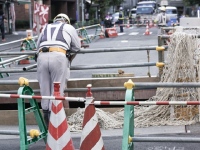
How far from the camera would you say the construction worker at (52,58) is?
7828mm

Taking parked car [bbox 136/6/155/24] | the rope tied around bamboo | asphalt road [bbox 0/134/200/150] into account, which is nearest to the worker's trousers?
asphalt road [bbox 0/134/200/150]

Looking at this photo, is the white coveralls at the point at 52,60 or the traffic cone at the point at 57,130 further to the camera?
the white coveralls at the point at 52,60

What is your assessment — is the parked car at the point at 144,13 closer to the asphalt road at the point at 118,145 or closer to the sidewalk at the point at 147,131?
the sidewalk at the point at 147,131

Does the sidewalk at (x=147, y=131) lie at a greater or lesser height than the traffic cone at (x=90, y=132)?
lesser

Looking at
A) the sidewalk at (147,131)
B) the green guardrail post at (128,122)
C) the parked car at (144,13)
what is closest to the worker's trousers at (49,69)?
the sidewalk at (147,131)

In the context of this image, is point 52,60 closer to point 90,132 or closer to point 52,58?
point 52,58

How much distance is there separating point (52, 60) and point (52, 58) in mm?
32

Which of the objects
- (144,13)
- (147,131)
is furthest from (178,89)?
(144,13)

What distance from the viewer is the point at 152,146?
7539 mm

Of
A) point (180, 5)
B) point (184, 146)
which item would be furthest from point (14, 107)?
point (180, 5)

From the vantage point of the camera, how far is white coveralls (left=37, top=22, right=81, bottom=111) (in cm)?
782

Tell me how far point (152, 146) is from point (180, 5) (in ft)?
315

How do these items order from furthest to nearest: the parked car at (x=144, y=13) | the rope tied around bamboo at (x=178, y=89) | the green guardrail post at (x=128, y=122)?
the parked car at (x=144, y=13) < the rope tied around bamboo at (x=178, y=89) < the green guardrail post at (x=128, y=122)

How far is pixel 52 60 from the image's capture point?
25.6ft
